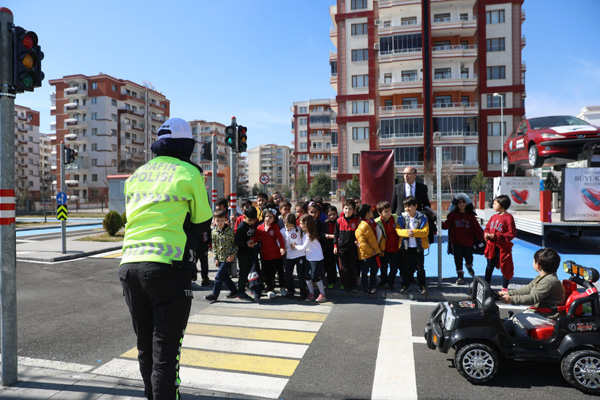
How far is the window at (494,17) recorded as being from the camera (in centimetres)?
4462

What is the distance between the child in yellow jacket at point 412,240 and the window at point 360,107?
140ft

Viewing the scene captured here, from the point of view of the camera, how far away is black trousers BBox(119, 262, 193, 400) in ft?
8.30

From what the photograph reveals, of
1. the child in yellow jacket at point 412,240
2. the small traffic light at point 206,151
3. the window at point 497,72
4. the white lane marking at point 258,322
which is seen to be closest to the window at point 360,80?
the window at point 497,72

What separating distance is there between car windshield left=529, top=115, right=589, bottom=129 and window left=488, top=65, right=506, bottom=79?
35603 mm

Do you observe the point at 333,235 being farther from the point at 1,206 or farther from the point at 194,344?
the point at 1,206

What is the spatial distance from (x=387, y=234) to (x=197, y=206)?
18.7ft

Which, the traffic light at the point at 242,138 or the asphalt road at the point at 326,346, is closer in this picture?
the asphalt road at the point at 326,346

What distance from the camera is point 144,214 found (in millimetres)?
2639

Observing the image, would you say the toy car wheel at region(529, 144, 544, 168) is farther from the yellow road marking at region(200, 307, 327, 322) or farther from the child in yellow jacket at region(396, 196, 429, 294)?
the yellow road marking at region(200, 307, 327, 322)

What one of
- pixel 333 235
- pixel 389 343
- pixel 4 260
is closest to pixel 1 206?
pixel 4 260

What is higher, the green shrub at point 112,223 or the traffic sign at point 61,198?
the traffic sign at point 61,198

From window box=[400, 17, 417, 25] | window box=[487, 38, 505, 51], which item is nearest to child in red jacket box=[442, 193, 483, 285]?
window box=[400, 17, 417, 25]

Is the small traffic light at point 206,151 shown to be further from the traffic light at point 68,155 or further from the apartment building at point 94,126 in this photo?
the apartment building at point 94,126

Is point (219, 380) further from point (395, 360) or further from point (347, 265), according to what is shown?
point (347, 265)
